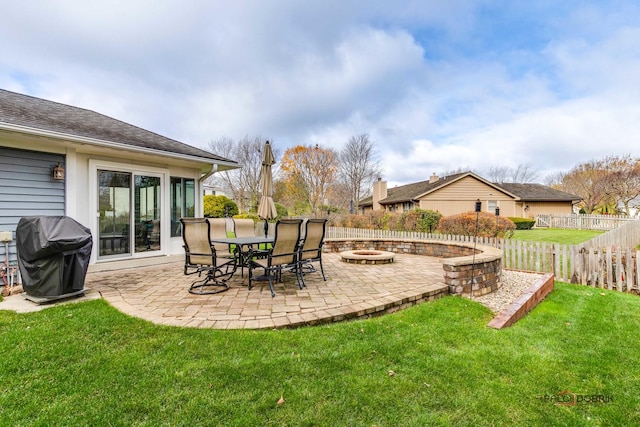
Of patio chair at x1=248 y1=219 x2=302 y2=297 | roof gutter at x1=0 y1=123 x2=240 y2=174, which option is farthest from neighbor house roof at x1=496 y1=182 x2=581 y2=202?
patio chair at x1=248 y1=219 x2=302 y2=297

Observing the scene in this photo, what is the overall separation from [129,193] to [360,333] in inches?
242

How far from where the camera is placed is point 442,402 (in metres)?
1.99

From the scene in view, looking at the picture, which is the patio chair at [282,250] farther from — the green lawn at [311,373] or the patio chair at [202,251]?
the green lawn at [311,373]

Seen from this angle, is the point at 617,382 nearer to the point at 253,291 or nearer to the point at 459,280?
the point at 459,280

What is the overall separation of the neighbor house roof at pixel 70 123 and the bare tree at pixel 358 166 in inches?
818

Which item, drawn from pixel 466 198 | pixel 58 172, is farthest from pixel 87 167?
pixel 466 198

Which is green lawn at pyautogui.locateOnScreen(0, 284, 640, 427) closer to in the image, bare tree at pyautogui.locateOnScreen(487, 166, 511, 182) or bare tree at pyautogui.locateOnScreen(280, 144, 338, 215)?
bare tree at pyautogui.locateOnScreen(280, 144, 338, 215)

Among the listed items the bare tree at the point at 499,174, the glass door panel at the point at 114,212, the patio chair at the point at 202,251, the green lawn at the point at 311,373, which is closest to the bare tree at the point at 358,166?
the glass door panel at the point at 114,212

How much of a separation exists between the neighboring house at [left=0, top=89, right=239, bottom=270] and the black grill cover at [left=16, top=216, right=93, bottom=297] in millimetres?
1827

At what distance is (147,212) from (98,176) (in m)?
1.22

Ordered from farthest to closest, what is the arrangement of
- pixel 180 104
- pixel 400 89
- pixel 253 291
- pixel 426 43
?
pixel 180 104 < pixel 400 89 < pixel 426 43 < pixel 253 291

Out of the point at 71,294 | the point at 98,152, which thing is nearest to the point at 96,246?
the point at 98,152

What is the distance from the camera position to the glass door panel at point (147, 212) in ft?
21.9

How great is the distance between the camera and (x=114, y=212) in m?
6.33
